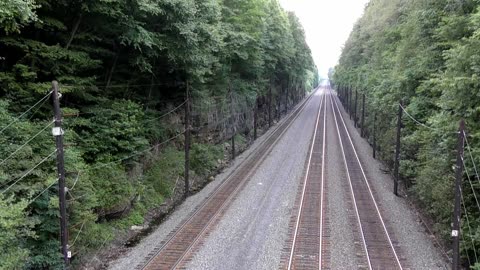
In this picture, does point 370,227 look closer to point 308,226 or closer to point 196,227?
point 308,226

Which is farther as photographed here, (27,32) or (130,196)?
A: (130,196)

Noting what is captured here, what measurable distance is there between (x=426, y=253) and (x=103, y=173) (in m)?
11.9

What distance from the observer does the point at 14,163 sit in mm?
10492

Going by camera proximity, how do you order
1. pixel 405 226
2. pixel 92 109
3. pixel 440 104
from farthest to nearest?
pixel 405 226, pixel 92 109, pixel 440 104

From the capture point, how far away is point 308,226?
54.4 ft

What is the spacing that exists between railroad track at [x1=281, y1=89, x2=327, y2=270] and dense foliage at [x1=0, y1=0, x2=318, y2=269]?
6.47 metres

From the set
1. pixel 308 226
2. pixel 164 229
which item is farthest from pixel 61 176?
pixel 308 226

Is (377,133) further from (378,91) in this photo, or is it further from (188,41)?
(188,41)

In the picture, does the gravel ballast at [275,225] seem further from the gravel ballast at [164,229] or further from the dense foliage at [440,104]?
the dense foliage at [440,104]

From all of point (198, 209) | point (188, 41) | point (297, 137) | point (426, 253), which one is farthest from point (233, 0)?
point (426, 253)

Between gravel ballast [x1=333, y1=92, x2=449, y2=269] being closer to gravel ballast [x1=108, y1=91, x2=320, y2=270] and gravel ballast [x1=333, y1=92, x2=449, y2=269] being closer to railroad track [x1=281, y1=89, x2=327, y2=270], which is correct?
railroad track [x1=281, y1=89, x2=327, y2=270]

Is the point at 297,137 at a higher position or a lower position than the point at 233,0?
lower

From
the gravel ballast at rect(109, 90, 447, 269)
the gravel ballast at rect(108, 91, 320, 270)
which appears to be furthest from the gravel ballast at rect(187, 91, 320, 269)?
the gravel ballast at rect(108, 91, 320, 270)

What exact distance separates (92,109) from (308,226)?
9.77 meters
